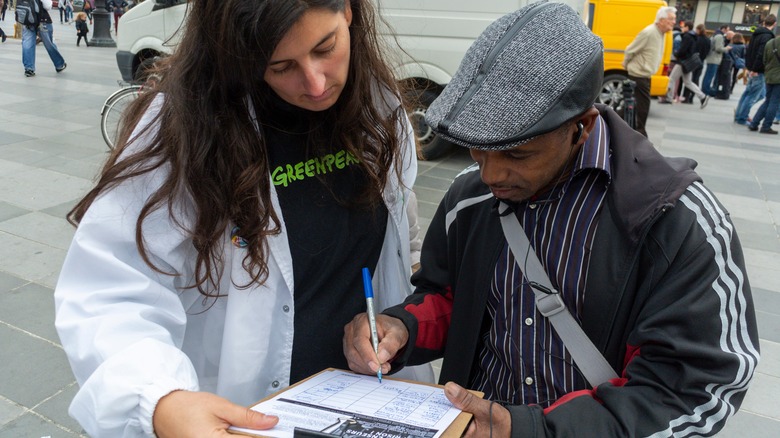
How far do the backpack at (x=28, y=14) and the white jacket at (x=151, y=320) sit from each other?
475 inches

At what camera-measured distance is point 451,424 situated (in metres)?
1.14

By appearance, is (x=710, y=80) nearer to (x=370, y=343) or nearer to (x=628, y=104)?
(x=628, y=104)

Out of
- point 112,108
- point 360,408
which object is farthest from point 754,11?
point 360,408

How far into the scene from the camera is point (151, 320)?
122 centimetres

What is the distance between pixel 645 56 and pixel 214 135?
8.67 meters

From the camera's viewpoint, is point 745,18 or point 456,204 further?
point 745,18

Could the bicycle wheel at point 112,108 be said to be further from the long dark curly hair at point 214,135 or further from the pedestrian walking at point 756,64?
the pedestrian walking at point 756,64

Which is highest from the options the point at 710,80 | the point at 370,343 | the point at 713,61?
the point at 370,343

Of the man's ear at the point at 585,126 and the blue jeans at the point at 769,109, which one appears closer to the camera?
the man's ear at the point at 585,126

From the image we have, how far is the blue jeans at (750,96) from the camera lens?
1108 cm

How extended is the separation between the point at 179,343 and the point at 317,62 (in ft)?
2.20

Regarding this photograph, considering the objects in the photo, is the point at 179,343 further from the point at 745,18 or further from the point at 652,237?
the point at 745,18

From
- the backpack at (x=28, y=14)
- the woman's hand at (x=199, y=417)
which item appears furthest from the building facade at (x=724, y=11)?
the woman's hand at (x=199, y=417)

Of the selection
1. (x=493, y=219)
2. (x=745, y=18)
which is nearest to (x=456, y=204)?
(x=493, y=219)
